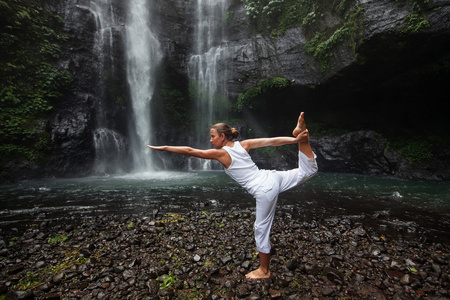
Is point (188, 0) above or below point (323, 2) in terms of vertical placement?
above

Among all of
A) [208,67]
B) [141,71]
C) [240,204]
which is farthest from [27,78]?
[240,204]

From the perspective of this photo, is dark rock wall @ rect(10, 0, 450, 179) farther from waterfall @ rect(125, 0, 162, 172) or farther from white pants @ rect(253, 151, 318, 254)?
white pants @ rect(253, 151, 318, 254)

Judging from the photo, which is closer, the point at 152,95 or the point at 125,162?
the point at 125,162

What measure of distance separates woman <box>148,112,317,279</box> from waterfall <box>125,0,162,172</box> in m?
16.3

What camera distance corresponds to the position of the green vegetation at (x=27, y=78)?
1195cm

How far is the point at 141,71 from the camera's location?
18688 millimetres

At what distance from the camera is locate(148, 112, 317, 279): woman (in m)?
2.72

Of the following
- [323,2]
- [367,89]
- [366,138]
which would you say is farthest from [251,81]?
[366,138]

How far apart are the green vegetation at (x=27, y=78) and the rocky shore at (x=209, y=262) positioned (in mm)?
10453

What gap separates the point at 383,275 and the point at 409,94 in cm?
1579

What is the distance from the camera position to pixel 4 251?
11.6 ft

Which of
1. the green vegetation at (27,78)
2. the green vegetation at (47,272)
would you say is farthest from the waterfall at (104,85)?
the green vegetation at (47,272)

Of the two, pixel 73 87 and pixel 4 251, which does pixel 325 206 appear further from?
pixel 73 87

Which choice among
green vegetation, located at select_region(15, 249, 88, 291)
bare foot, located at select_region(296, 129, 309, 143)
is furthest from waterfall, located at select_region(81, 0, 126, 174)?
bare foot, located at select_region(296, 129, 309, 143)
